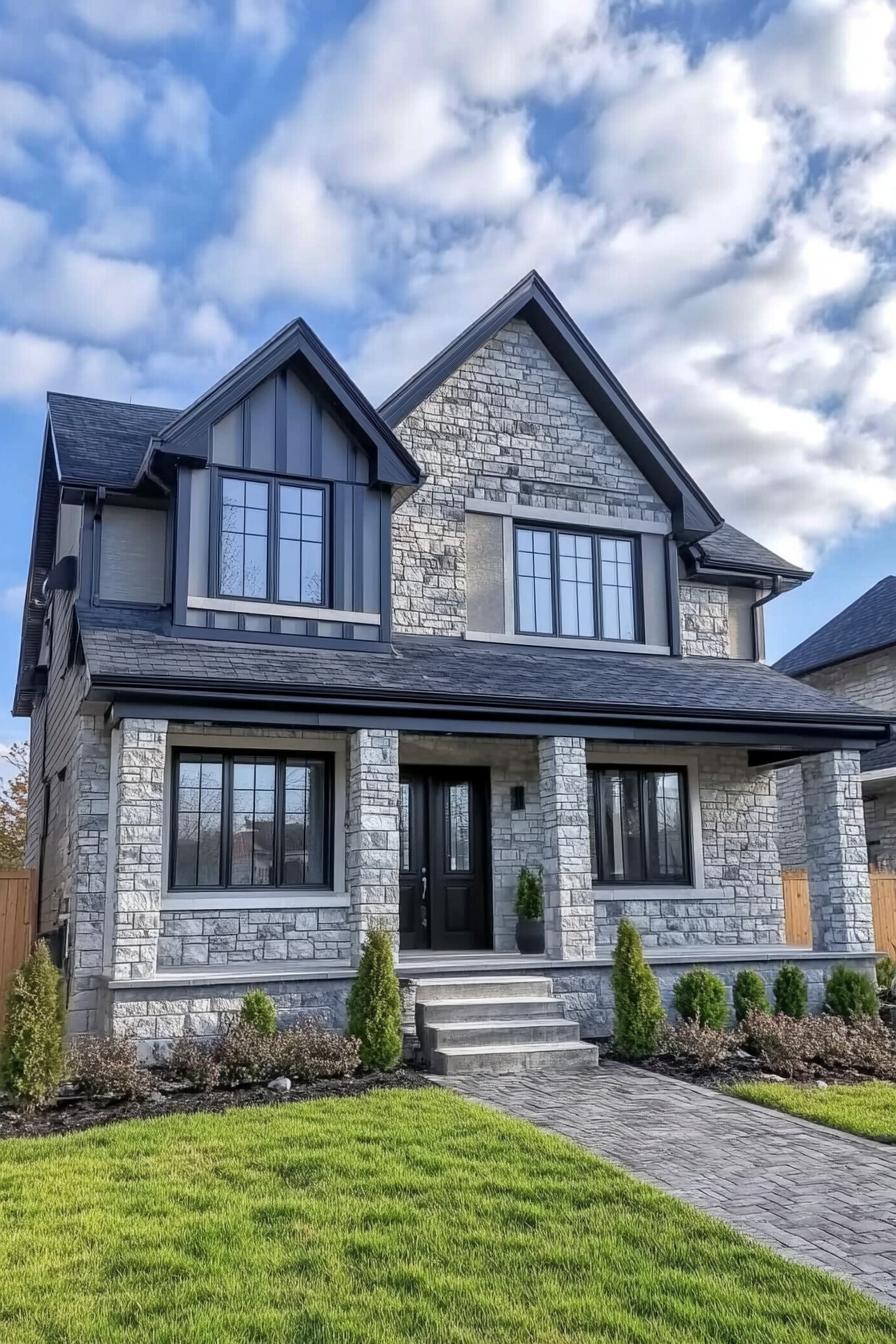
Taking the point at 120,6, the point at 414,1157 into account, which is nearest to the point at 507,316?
the point at 120,6

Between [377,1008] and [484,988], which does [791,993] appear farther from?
[377,1008]

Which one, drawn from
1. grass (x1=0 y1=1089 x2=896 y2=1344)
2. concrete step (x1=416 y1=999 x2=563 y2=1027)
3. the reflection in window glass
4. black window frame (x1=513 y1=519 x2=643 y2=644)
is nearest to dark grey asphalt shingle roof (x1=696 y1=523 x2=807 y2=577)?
black window frame (x1=513 y1=519 x2=643 y2=644)

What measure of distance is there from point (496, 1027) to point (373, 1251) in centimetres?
493

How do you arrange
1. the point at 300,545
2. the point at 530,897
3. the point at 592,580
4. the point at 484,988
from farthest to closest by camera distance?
the point at 592,580 < the point at 530,897 < the point at 300,545 < the point at 484,988

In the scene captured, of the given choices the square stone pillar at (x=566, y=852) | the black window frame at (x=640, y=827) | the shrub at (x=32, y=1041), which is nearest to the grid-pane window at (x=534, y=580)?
the black window frame at (x=640, y=827)

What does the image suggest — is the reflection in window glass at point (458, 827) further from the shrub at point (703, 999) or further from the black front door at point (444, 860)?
the shrub at point (703, 999)

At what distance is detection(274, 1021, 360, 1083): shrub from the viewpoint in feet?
29.1

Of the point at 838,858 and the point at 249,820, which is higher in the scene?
the point at 249,820

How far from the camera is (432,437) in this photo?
13.8 meters

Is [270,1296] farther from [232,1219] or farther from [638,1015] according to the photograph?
[638,1015]

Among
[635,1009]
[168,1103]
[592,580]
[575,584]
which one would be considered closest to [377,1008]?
[168,1103]

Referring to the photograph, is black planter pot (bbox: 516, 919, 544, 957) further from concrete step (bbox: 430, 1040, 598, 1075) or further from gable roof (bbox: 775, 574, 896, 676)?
gable roof (bbox: 775, 574, 896, 676)

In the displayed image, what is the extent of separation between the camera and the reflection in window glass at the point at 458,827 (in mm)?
13270

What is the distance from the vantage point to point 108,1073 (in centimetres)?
820
